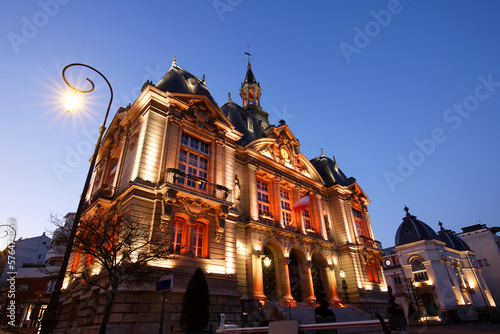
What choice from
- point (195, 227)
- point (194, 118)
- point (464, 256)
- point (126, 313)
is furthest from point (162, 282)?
point (464, 256)

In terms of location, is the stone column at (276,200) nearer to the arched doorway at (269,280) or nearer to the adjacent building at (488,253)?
the arched doorway at (269,280)

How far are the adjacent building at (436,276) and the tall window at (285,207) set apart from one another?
18988 mm

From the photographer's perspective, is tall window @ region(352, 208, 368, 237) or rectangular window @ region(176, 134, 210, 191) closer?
rectangular window @ region(176, 134, 210, 191)

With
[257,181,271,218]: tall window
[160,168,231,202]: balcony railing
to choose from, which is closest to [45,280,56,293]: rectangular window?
[257,181,271,218]: tall window

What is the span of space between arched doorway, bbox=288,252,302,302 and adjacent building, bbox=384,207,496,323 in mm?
17429

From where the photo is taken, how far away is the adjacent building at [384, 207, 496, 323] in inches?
1535

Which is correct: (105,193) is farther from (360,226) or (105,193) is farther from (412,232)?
(412,232)

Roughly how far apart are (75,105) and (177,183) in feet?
25.7

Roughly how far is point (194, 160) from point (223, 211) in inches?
183

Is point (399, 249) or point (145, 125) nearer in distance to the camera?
point (145, 125)

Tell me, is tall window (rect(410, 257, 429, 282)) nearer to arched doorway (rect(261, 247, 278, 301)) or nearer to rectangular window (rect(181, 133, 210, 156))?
arched doorway (rect(261, 247, 278, 301))

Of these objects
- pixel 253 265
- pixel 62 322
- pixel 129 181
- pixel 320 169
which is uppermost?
pixel 320 169

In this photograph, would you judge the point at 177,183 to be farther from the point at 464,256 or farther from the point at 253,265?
the point at 464,256

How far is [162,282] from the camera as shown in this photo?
11039 mm
